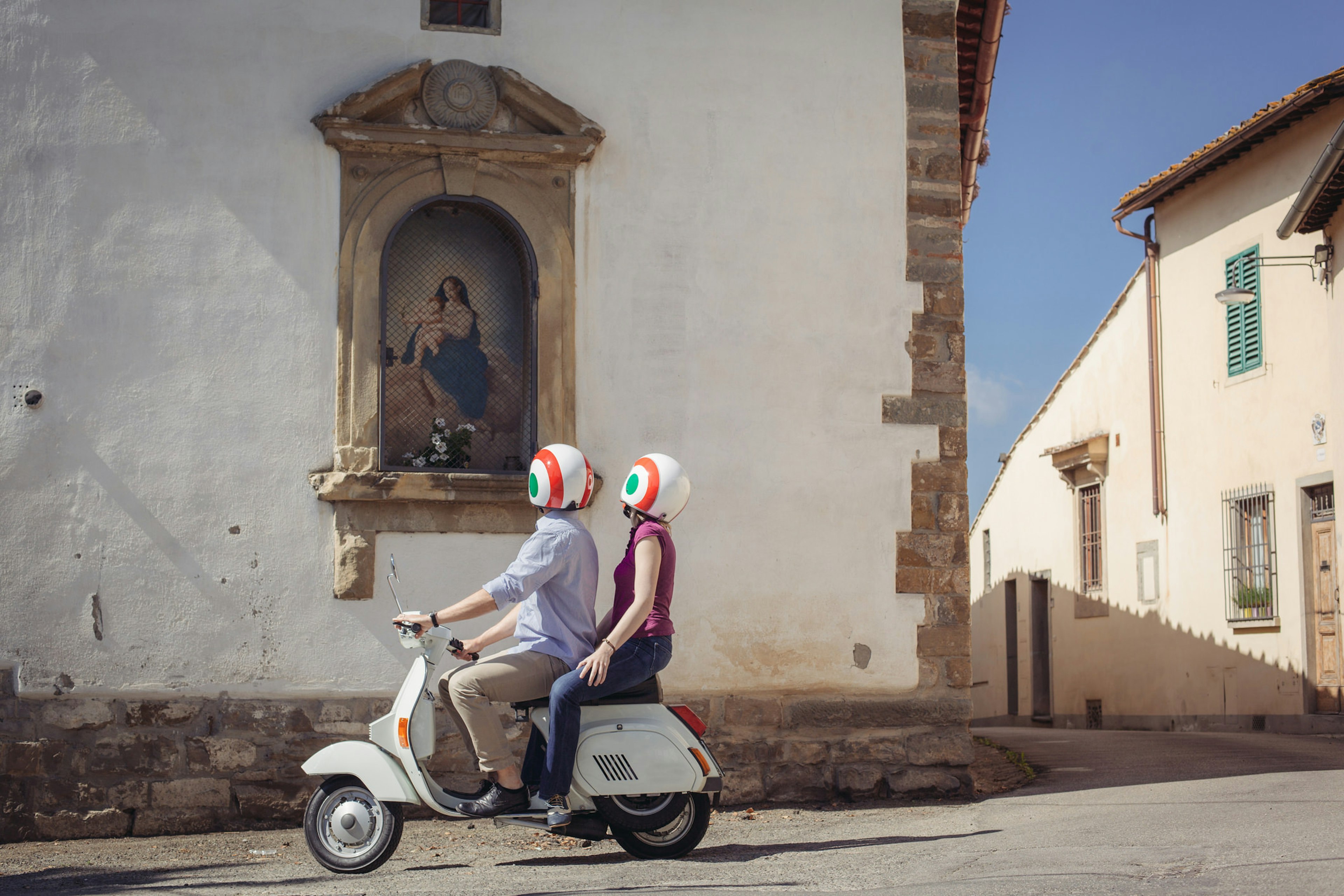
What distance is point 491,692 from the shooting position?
5.85 metres

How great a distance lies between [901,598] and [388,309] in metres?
3.35

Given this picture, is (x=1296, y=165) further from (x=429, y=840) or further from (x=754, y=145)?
(x=429, y=840)

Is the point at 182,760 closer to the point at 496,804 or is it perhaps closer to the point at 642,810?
the point at 496,804

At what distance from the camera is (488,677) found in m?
5.84

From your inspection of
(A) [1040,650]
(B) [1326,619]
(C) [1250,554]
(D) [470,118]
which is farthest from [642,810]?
(A) [1040,650]

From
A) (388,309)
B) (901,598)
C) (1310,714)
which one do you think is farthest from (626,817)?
(1310,714)

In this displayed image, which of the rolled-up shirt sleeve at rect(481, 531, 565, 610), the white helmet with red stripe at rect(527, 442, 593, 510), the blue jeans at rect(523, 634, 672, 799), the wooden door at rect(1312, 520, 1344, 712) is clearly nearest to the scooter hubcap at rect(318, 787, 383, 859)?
the blue jeans at rect(523, 634, 672, 799)

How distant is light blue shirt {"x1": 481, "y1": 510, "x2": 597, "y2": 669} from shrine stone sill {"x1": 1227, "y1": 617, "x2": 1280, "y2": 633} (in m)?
11.5

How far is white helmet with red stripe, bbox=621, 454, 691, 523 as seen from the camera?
6.13 meters

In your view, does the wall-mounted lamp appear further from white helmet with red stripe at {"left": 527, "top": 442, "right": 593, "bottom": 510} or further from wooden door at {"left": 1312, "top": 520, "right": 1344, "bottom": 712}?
white helmet with red stripe at {"left": 527, "top": 442, "right": 593, "bottom": 510}

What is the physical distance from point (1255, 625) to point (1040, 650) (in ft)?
22.2

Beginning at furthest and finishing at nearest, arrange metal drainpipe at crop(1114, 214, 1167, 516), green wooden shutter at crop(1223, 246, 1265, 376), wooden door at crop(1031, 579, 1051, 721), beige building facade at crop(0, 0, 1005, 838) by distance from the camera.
→ wooden door at crop(1031, 579, 1051, 721) < metal drainpipe at crop(1114, 214, 1167, 516) < green wooden shutter at crop(1223, 246, 1265, 376) < beige building facade at crop(0, 0, 1005, 838)

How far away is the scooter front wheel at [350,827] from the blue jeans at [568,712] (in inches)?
23.4

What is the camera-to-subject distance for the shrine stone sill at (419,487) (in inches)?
309
